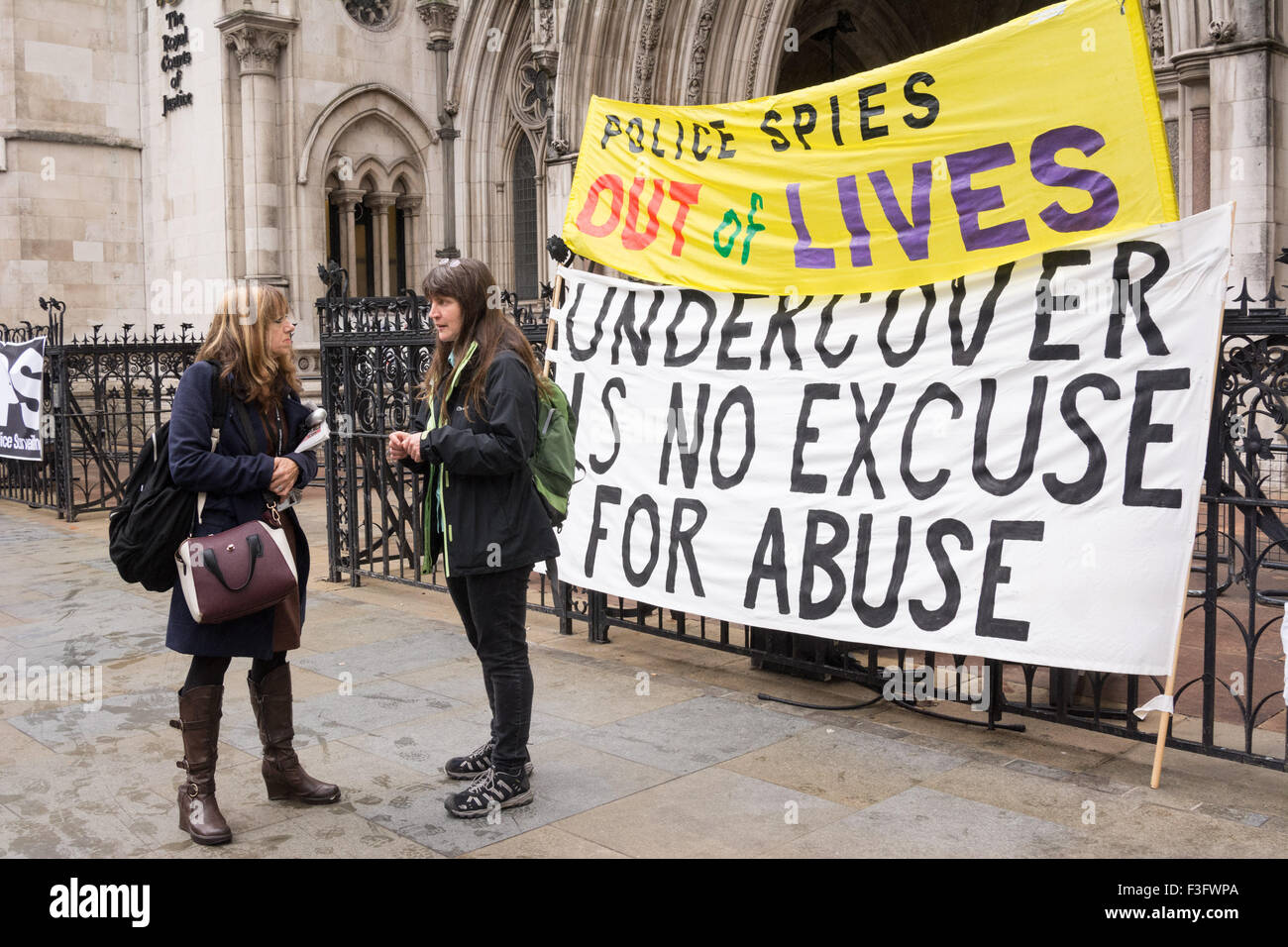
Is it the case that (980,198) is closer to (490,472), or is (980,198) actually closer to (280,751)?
(490,472)

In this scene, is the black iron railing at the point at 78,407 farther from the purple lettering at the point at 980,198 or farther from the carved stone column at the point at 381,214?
the purple lettering at the point at 980,198

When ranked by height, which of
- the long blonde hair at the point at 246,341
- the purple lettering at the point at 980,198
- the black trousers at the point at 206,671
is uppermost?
the purple lettering at the point at 980,198

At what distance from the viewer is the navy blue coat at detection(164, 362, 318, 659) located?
165 inches

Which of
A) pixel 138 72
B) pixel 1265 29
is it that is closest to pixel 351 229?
pixel 138 72

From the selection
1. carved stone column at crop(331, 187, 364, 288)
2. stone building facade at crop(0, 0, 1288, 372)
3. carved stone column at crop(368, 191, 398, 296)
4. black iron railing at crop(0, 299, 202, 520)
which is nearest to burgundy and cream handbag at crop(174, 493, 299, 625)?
black iron railing at crop(0, 299, 202, 520)

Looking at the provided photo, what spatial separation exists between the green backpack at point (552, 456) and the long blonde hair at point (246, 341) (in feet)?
3.03

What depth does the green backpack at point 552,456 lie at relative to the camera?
4.55m

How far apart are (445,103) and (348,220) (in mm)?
2586

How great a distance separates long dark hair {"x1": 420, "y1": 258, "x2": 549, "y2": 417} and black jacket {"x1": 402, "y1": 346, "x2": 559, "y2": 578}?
0.04m

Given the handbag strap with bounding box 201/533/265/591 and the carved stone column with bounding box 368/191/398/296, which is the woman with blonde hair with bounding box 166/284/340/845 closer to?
the handbag strap with bounding box 201/533/265/591

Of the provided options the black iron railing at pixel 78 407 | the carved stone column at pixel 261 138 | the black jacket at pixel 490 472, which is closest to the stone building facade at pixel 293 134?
the carved stone column at pixel 261 138

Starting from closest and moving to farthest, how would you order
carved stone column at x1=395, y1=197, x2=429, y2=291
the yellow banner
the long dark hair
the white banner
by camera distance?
the long dark hair < the white banner < the yellow banner < carved stone column at x1=395, y1=197, x2=429, y2=291

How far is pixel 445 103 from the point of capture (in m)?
20.7
